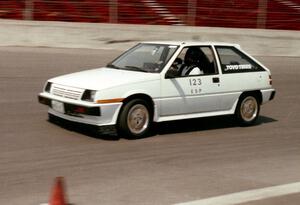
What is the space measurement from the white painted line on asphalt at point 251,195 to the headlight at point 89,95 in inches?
116

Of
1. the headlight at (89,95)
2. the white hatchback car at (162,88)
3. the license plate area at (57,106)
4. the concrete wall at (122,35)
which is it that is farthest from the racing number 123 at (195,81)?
the concrete wall at (122,35)

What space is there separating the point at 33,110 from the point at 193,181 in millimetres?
4744

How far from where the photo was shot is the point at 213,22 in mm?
20297

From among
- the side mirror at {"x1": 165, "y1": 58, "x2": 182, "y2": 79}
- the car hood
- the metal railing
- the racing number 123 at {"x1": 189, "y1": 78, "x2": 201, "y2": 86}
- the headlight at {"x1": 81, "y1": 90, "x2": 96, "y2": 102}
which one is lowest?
the headlight at {"x1": 81, "y1": 90, "x2": 96, "y2": 102}

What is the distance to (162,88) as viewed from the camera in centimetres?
873

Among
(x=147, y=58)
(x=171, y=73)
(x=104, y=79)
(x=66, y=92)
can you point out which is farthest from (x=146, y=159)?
(x=147, y=58)

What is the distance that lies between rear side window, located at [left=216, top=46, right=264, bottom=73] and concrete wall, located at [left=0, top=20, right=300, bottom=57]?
28.7 ft

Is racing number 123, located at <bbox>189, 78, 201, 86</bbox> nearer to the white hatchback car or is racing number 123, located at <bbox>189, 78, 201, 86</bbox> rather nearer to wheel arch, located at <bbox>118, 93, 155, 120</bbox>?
the white hatchback car

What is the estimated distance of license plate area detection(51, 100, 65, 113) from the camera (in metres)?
8.42

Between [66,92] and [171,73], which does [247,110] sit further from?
[66,92]

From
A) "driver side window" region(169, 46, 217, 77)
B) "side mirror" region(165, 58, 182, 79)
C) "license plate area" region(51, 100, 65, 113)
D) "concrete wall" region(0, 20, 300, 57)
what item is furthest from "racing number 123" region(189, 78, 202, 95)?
"concrete wall" region(0, 20, 300, 57)

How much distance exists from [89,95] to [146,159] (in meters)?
1.41

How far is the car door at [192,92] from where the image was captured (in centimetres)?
883

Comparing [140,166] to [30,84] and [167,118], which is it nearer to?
[167,118]
